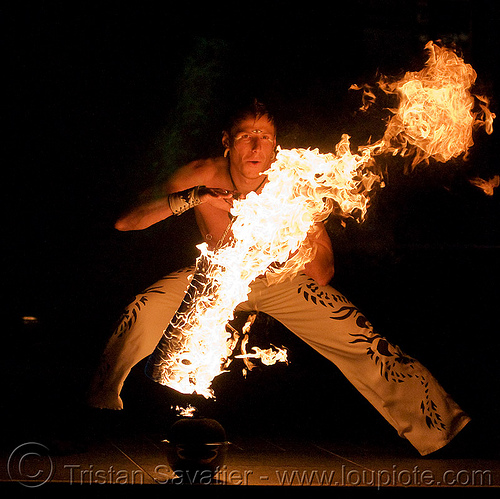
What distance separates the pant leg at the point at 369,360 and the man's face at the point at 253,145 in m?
0.77

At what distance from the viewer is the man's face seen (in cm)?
429

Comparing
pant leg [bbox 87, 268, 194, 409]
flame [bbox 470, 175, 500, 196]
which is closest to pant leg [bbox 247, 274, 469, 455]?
pant leg [bbox 87, 268, 194, 409]

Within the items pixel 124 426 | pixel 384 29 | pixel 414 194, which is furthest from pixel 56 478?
pixel 384 29

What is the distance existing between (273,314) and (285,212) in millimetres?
970

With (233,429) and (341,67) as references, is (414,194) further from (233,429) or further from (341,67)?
(233,429)

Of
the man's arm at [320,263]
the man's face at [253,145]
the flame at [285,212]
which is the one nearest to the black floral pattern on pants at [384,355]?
the man's arm at [320,263]

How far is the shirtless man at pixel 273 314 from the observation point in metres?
3.87

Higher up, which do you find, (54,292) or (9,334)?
Answer: (54,292)

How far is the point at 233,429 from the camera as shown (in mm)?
4676

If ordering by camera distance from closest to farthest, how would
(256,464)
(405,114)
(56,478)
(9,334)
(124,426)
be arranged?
(56,478) < (256,464) < (405,114) < (124,426) < (9,334)

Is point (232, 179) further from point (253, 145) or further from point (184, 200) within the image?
point (184, 200)

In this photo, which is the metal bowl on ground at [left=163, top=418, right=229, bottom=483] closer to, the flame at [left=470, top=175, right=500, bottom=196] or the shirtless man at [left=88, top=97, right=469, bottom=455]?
the shirtless man at [left=88, top=97, right=469, bottom=455]

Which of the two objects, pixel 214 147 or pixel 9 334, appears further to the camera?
pixel 9 334

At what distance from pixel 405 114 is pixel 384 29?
59.5 inches
